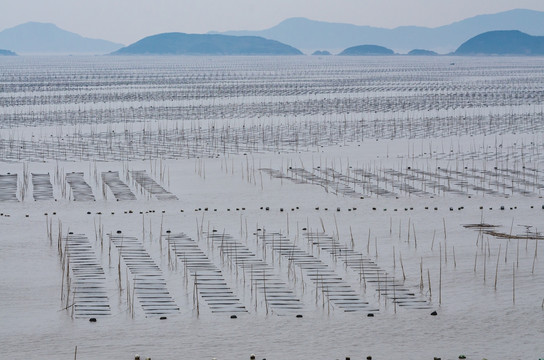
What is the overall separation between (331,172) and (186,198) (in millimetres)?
4386

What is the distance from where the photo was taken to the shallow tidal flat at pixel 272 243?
415 inches

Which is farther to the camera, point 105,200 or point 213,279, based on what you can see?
point 105,200

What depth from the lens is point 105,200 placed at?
18.8m

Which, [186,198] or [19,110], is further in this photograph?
[19,110]

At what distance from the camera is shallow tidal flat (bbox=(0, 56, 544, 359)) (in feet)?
34.6

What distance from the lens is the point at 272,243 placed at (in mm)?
14766

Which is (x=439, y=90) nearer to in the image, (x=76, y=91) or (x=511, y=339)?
(x=76, y=91)

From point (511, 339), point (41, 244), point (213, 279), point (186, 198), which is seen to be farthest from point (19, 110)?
point (511, 339)

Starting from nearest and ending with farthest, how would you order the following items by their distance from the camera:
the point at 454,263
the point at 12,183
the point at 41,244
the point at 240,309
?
1. the point at 240,309
2. the point at 454,263
3. the point at 41,244
4. the point at 12,183

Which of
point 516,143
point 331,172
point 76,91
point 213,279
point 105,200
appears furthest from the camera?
point 76,91

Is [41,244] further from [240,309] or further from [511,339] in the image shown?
[511,339]

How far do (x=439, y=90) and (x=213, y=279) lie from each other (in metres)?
48.0

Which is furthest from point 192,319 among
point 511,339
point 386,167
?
point 386,167

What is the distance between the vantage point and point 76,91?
191 ft
